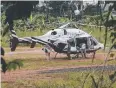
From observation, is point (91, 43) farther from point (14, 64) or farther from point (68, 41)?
point (14, 64)

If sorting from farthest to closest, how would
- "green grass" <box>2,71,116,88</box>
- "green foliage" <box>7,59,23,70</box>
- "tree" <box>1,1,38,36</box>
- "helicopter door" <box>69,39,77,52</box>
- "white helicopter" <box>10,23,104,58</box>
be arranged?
"white helicopter" <box>10,23,104,58</box> → "helicopter door" <box>69,39,77,52</box> → "green grass" <box>2,71,116,88</box> → "green foliage" <box>7,59,23,70</box> → "tree" <box>1,1,38,36</box>

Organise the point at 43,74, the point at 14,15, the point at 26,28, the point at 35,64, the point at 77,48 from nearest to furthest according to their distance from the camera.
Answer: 1. the point at 14,15
2. the point at 43,74
3. the point at 35,64
4. the point at 77,48
5. the point at 26,28

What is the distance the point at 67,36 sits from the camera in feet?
55.2

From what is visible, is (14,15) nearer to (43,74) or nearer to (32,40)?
(43,74)

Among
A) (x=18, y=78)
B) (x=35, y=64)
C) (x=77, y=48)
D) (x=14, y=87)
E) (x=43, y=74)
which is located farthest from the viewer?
(x=77, y=48)

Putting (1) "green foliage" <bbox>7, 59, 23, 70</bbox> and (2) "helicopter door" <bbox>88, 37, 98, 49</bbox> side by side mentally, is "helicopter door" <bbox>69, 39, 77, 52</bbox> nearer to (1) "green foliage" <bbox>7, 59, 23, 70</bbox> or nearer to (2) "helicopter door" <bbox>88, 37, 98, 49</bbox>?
(2) "helicopter door" <bbox>88, 37, 98, 49</bbox>

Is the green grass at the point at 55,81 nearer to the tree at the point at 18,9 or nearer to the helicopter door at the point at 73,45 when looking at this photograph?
the tree at the point at 18,9

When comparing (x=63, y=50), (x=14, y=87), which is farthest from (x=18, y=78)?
(x=63, y=50)

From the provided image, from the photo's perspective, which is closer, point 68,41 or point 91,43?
point 68,41

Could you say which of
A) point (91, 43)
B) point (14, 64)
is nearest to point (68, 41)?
point (91, 43)

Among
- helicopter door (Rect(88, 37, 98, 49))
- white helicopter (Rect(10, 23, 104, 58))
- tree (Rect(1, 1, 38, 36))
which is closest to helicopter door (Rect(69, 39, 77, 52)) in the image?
white helicopter (Rect(10, 23, 104, 58))

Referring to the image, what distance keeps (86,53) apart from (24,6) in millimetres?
14402

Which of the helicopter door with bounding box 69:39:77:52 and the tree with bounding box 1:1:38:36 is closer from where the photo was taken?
the tree with bounding box 1:1:38:36

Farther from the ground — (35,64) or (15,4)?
(15,4)
